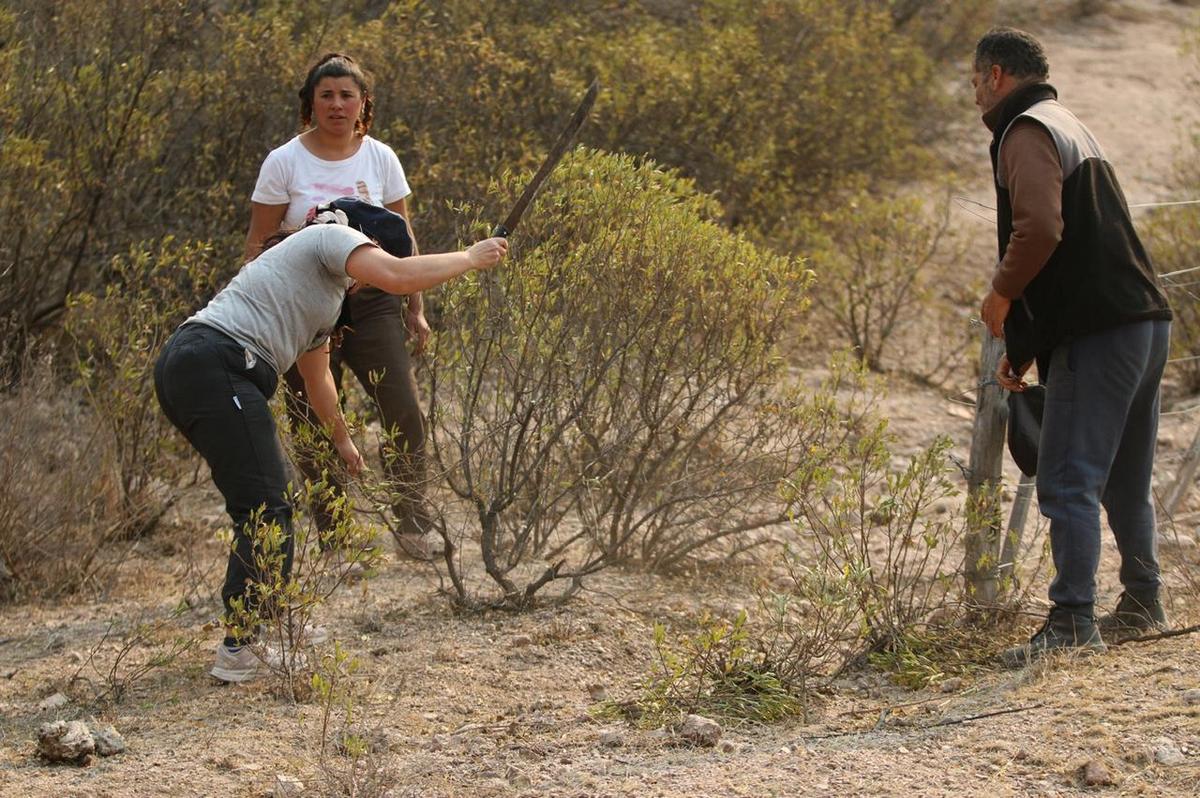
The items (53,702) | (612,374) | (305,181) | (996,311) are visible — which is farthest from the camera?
(612,374)

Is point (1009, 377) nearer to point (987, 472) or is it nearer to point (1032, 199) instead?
point (987, 472)

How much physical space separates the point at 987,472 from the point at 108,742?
2663mm

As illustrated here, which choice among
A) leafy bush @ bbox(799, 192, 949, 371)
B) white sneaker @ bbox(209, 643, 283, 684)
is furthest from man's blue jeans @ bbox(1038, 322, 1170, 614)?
leafy bush @ bbox(799, 192, 949, 371)

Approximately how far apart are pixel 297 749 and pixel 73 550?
Answer: 88.4 inches

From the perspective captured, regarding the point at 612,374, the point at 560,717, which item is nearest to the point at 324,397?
the point at 612,374

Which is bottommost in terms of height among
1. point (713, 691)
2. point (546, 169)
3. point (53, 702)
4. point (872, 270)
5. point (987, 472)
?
point (53, 702)

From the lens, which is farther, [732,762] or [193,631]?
[193,631]

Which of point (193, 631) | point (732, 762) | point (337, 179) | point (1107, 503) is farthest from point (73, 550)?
point (1107, 503)

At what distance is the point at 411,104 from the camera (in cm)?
784

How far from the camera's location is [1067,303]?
407 centimetres

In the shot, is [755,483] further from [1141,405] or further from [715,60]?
[715,60]

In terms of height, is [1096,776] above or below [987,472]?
below

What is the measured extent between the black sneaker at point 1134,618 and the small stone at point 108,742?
2.73 metres

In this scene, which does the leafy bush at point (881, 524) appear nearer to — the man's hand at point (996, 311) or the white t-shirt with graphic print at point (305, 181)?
the man's hand at point (996, 311)
